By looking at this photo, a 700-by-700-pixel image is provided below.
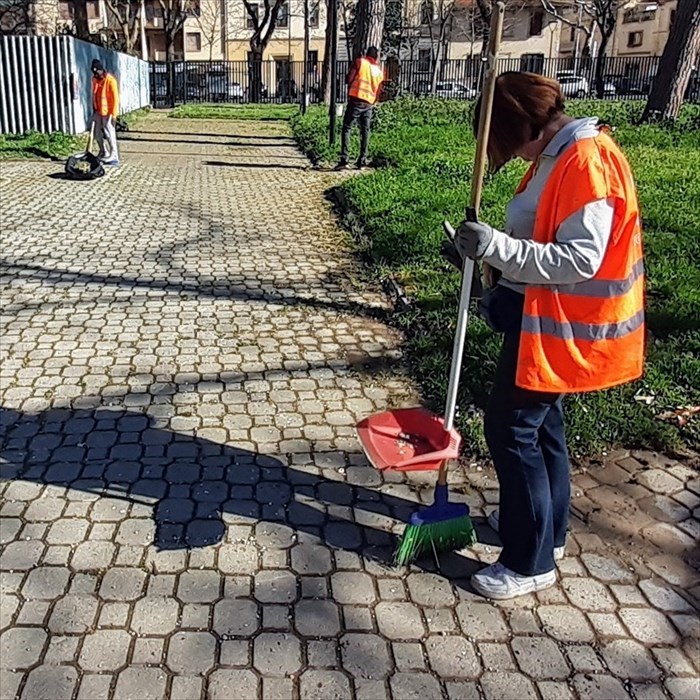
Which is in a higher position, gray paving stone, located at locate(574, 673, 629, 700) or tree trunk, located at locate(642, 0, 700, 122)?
tree trunk, located at locate(642, 0, 700, 122)

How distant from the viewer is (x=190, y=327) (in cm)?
590

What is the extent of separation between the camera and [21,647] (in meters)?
2.66

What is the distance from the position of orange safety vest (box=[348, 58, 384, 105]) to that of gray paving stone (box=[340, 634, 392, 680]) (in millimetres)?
11080

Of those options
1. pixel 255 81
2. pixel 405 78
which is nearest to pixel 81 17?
pixel 255 81

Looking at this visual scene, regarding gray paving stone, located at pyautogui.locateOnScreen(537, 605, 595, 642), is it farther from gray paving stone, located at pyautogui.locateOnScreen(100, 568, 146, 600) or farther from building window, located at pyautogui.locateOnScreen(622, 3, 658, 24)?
building window, located at pyautogui.locateOnScreen(622, 3, 658, 24)

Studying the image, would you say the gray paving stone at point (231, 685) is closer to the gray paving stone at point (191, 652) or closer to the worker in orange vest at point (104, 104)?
the gray paving stone at point (191, 652)

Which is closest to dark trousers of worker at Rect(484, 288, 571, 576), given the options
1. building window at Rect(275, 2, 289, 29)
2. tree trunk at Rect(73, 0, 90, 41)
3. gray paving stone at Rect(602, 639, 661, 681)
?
gray paving stone at Rect(602, 639, 661, 681)

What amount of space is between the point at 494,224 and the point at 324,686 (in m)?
6.28

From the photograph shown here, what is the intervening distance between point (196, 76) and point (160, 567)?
4236cm

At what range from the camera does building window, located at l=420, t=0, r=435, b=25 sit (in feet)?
184

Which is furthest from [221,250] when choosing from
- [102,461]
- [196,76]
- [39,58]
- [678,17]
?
[196,76]

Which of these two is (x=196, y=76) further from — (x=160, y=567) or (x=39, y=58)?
(x=160, y=567)

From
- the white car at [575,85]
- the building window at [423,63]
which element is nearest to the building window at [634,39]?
the building window at [423,63]

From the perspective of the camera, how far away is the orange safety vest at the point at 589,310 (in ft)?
7.97
